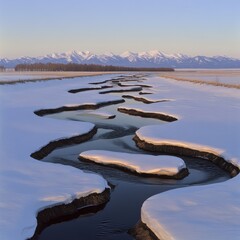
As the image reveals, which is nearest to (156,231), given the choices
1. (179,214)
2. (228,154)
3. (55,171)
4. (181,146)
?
(179,214)

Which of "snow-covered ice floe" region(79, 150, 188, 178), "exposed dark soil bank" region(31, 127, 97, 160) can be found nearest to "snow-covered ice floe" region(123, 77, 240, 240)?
"snow-covered ice floe" region(79, 150, 188, 178)

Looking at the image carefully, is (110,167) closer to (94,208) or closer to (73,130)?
(94,208)

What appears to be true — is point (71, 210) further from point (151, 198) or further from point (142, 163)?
point (142, 163)

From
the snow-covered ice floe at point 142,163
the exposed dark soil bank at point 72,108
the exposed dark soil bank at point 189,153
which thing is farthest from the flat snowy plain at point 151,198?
the exposed dark soil bank at point 72,108

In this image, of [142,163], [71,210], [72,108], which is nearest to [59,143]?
[142,163]

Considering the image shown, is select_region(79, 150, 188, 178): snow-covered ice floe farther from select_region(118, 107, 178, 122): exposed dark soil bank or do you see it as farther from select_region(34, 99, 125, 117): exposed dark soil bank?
select_region(34, 99, 125, 117): exposed dark soil bank
